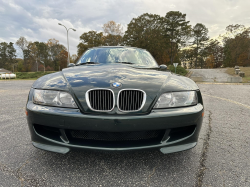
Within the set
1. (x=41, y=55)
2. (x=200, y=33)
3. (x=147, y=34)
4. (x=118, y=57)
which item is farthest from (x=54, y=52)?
(x=118, y=57)

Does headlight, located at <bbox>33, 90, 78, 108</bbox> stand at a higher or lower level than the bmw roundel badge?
lower

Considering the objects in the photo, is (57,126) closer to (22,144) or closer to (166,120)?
(166,120)

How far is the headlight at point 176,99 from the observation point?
1.60 m

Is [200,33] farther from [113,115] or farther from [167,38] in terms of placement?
[113,115]

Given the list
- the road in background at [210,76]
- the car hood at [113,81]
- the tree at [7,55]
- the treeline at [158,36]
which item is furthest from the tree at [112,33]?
the tree at [7,55]

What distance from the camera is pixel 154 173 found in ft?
5.23

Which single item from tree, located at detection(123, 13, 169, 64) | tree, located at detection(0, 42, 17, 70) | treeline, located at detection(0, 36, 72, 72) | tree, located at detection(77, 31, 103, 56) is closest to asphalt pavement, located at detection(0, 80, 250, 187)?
tree, located at detection(123, 13, 169, 64)

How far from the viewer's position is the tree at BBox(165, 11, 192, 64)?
35688 mm

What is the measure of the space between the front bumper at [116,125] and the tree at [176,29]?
38.3 meters

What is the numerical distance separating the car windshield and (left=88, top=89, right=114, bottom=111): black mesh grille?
4.13 ft

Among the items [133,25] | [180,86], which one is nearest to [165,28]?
[133,25]

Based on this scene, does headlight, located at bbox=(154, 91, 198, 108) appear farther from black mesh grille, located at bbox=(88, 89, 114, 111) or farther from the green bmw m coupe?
black mesh grille, located at bbox=(88, 89, 114, 111)

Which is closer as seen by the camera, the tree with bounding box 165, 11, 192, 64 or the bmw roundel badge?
the bmw roundel badge

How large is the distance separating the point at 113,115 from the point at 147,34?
116 feet
